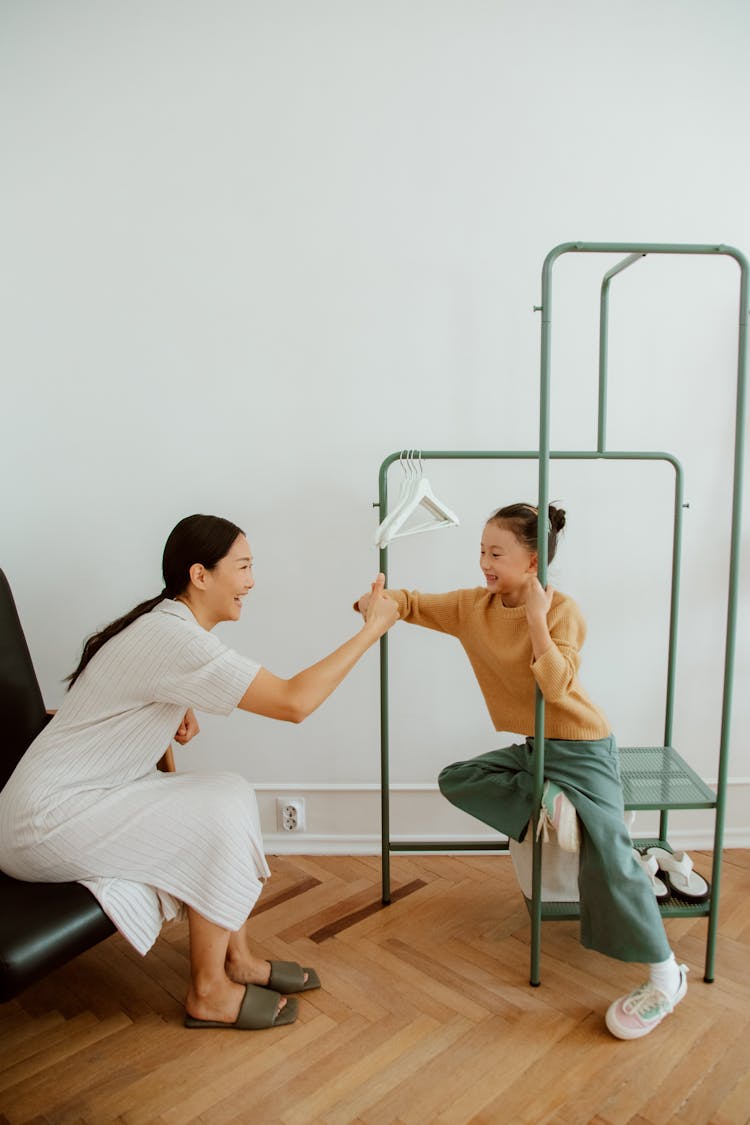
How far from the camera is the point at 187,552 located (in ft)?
5.89

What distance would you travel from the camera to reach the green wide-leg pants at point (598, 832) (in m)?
1.74

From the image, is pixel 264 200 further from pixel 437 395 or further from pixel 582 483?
pixel 582 483

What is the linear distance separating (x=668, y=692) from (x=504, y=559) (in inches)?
26.8

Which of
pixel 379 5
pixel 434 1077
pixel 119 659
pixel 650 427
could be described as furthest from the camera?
pixel 650 427

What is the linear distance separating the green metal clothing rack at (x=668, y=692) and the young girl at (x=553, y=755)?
8 centimetres

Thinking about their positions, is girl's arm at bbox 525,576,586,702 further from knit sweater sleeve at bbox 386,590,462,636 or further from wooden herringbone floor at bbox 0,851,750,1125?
wooden herringbone floor at bbox 0,851,750,1125

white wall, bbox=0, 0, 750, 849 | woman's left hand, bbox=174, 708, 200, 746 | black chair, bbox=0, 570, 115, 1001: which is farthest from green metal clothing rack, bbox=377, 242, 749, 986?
black chair, bbox=0, 570, 115, 1001

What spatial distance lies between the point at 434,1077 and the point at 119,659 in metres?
1.04

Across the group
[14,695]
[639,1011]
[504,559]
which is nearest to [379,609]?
[504,559]

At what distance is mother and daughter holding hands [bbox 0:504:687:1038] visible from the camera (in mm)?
1675

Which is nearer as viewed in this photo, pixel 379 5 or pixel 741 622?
pixel 379 5

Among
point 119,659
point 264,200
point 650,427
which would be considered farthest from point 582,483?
point 119,659

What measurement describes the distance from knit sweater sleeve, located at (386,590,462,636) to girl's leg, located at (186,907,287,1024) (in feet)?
2.70

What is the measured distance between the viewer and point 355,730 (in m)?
2.46
